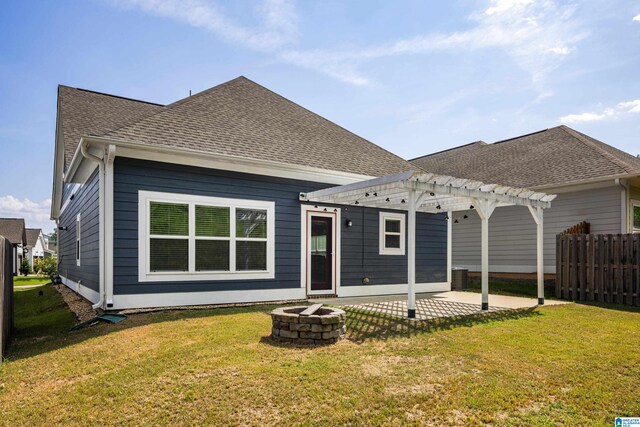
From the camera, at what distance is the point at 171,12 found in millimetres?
9242

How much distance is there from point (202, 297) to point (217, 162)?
2.72 metres

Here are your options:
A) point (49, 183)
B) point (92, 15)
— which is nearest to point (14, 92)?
point (49, 183)

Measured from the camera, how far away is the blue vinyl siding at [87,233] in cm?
791

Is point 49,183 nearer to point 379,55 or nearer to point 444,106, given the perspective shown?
point 379,55

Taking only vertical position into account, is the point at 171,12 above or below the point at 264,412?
above

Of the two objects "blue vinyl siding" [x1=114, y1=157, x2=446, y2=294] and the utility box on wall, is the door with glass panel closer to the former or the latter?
"blue vinyl siding" [x1=114, y1=157, x2=446, y2=294]

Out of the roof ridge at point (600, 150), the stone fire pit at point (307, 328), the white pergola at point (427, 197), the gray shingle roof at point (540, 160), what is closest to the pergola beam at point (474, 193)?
the white pergola at point (427, 197)

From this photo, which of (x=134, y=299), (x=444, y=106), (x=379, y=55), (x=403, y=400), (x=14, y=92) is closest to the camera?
(x=403, y=400)

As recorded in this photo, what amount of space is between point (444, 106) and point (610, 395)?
10861mm

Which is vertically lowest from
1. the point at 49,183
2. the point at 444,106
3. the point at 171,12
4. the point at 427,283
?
the point at 427,283

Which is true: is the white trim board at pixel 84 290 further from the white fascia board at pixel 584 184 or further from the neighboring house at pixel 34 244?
the neighboring house at pixel 34 244

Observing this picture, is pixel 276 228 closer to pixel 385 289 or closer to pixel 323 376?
pixel 385 289

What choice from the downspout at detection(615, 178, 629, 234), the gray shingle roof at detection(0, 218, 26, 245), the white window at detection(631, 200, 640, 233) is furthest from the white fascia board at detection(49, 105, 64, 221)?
the gray shingle roof at detection(0, 218, 26, 245)

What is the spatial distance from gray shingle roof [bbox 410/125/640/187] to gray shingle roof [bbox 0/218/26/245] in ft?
113
